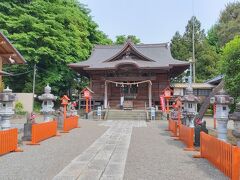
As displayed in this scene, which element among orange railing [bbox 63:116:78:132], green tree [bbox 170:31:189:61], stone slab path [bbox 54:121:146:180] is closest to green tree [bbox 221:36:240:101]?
stone slab path [bbox 54:121:146:180]

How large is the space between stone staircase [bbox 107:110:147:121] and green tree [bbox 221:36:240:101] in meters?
13.1

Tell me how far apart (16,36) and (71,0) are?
12073 mm

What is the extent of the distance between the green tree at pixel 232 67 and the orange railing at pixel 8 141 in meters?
8.60

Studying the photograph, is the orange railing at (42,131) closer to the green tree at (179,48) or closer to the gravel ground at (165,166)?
the gravel ground at (165,166)

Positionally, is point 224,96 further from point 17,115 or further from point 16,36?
point 16,36

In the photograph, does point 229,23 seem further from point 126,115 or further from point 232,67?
point 232,67

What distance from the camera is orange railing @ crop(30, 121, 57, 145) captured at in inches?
414

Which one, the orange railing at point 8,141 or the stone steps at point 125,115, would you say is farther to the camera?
the stone steps at point 125,115

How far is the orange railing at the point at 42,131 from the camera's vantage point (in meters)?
10.5

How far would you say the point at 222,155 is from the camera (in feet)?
21.0

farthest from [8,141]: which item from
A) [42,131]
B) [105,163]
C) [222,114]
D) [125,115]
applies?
[125,115]

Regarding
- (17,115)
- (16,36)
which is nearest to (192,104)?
(17,115)

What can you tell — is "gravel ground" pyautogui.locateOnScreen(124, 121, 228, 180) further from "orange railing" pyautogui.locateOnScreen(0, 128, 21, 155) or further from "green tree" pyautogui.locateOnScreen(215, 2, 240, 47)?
"green tree" pyautogui.locateOnScreen(215, 2, 240, 47)

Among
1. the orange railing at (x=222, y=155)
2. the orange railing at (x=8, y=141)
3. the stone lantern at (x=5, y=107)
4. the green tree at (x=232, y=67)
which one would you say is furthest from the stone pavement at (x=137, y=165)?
the green tree at (x=232, y=67)
